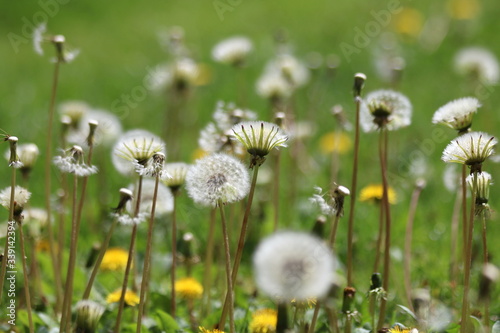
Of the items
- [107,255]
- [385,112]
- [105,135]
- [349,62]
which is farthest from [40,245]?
[349,62]

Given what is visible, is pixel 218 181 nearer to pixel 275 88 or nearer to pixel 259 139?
pixel 259 139

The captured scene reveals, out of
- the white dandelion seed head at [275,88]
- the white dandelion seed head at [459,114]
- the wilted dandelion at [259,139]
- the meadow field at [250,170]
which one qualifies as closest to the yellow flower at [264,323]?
the meadow field at [250,170]

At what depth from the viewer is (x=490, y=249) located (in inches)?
90.5

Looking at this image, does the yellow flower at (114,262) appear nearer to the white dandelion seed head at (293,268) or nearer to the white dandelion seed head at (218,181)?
the white dandelion seed head at (218,181)

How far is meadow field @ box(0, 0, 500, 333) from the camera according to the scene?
1.37m

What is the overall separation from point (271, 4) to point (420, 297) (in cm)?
488

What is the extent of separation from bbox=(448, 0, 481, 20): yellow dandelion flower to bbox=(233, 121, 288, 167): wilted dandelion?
4093 millimetres

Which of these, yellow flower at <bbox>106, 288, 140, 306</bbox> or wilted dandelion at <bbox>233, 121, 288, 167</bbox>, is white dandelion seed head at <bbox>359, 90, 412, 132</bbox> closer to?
wilted dandelion at <bbox>233, 121, 288, 167</bbox>

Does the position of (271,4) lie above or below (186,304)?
above

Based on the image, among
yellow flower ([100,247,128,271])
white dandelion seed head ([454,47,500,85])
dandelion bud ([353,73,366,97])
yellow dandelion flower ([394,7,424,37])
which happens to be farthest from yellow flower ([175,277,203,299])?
yellow dandelion flower ([394,7,424,37])

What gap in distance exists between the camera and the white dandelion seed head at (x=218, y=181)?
135cm

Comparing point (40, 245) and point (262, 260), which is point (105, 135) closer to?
point (40, 245)

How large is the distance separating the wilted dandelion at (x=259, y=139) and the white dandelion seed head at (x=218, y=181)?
0.34 ft

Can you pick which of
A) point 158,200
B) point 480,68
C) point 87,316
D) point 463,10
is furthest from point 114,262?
point 463,10
